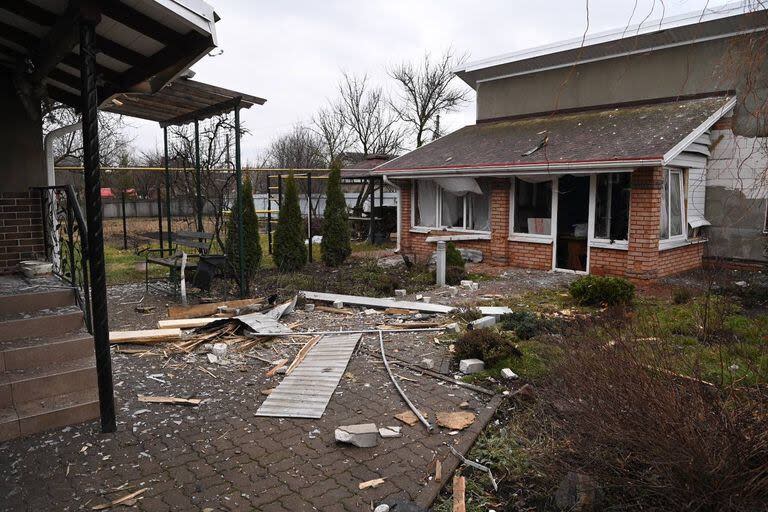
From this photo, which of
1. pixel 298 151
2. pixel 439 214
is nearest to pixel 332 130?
pixel 298 151

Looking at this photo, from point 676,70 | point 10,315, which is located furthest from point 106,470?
point 676,70

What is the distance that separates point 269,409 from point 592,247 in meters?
8.77

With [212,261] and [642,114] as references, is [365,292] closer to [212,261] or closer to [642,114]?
[212,261]

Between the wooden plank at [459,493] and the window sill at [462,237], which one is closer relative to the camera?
the wooden plank at [459,493]

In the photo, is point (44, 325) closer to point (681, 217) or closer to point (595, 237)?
point (595, 237)

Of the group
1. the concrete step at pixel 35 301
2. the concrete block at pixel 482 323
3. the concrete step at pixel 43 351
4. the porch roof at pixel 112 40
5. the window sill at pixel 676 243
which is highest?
the porch roof at pixel 112 40

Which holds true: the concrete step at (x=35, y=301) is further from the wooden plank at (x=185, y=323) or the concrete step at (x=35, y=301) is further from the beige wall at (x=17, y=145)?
the beige wall at (x=17, y=145)

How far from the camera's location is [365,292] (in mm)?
9578

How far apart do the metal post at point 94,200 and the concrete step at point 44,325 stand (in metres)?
0.96

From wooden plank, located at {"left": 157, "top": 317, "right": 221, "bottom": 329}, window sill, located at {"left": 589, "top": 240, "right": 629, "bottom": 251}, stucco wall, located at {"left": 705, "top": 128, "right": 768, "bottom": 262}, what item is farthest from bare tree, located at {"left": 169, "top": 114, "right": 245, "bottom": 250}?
stucco wall, located at {"left": 705, "top": 128, "right": 768, "bottom": 262}

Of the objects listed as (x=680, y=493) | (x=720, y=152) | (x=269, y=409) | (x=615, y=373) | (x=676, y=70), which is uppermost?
(x=676, y=70)

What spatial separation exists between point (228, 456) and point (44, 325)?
2.10m

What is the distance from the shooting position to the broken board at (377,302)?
8.05 metres

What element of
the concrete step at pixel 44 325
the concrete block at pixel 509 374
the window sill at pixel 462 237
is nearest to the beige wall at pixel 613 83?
the window sill at pixel 462 237
